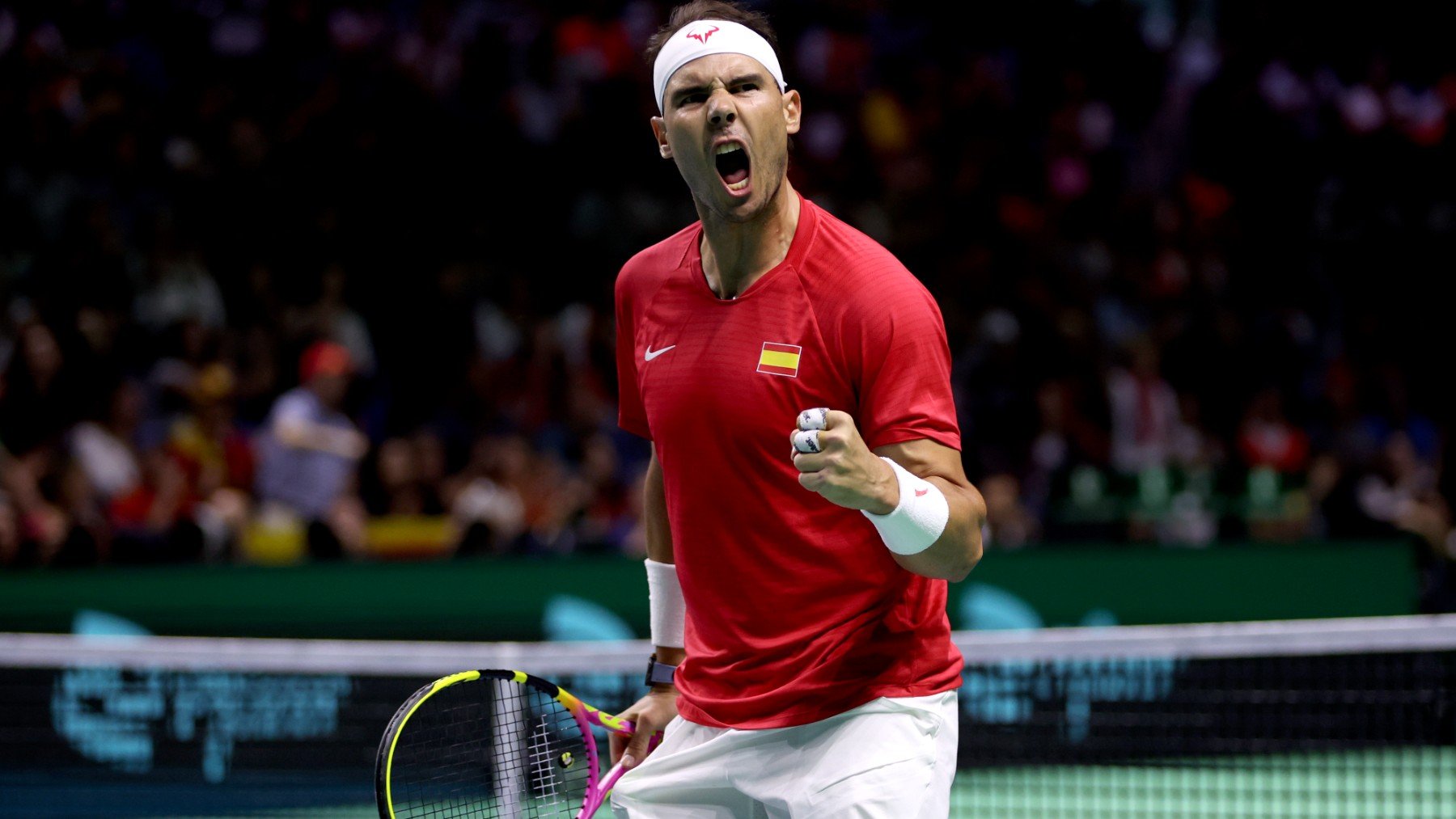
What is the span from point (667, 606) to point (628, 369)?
52 centimetres

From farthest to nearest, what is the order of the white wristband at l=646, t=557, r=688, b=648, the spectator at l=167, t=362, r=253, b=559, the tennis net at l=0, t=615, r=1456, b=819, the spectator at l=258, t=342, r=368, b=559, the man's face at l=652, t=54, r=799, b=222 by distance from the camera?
the spectator at l=258, t=342, r=368, b=559
the spectator at l=167, t=362, r=253, b=559
the tennis net at l=0, t=615, r=1456, b=819
the white wristband at l=646, t=557, r=688, b=648
the man's face at l=652, t=54, r=799, b=222

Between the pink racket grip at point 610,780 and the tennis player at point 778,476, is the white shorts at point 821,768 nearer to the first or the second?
the tennis player at point 778,476

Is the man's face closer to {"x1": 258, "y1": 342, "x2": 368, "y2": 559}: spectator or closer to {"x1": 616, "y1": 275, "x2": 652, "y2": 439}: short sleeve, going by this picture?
{"x1": 616, "y1": 275, "x2": 652, "y2": 439}: short sleeve

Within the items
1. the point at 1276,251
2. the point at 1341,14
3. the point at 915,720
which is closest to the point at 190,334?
the point at 915,720

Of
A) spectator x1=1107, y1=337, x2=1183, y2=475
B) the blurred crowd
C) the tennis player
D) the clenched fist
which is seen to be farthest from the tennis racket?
spectator x1=1107, y1=337, x2=1183, y2=475

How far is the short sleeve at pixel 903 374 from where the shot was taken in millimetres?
2863

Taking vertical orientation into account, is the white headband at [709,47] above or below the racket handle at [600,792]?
above

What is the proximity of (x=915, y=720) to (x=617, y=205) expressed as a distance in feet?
30.9

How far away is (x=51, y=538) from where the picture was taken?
7.79 meters

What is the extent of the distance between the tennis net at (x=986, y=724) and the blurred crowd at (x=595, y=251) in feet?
3.61

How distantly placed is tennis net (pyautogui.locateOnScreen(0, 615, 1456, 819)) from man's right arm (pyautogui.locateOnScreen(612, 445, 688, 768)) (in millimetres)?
2435

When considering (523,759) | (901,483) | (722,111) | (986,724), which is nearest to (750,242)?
(722,111)

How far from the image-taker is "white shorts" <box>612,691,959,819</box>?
302 cm

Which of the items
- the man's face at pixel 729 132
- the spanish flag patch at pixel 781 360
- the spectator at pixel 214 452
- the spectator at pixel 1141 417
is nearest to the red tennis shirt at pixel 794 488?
the spanish flag patch at pixel 781 360
